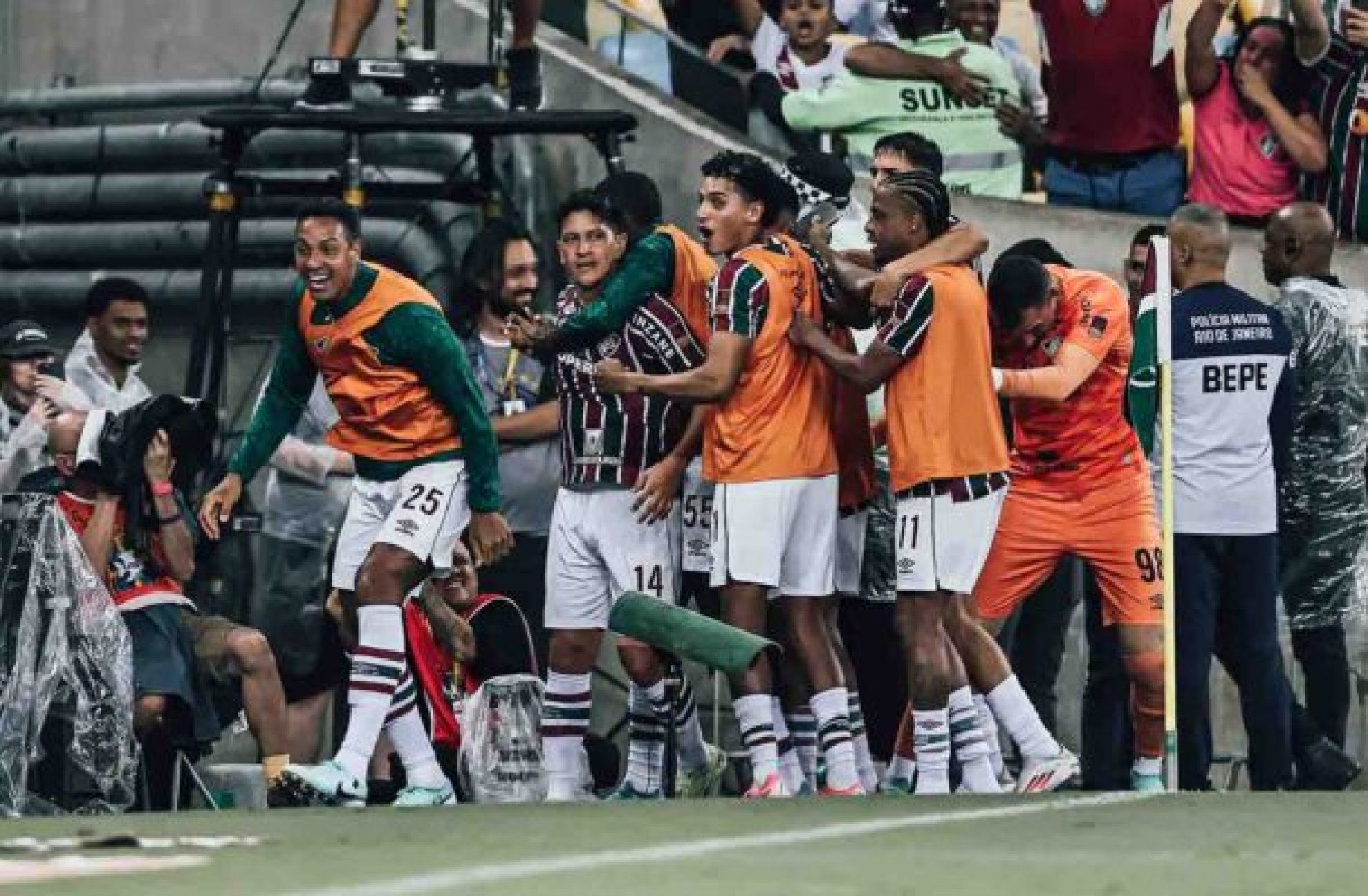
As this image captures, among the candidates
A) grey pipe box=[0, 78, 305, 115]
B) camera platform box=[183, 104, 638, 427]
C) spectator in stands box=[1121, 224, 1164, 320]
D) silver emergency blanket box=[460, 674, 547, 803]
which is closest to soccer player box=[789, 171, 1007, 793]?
spectator in stands box=[1121, 224, 1164, 320]

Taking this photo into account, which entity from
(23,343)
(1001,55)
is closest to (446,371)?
(23,343)

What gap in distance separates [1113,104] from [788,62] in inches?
61.2

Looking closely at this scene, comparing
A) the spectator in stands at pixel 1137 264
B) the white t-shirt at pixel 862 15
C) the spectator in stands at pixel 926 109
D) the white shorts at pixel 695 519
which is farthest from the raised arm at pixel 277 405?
the white t-shirt at pixel 862 15

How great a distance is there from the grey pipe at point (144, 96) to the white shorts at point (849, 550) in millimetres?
4975

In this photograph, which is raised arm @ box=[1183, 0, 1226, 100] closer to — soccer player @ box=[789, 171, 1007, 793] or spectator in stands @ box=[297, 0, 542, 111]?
spectator in stands @ box=[297, 0, 542, 111]

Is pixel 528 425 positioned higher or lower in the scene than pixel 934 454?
higher

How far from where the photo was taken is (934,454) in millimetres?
12688

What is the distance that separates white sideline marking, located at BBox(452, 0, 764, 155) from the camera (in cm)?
1703

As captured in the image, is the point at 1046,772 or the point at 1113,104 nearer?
the point at 1046,772

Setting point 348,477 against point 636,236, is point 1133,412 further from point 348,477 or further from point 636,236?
point 348,477

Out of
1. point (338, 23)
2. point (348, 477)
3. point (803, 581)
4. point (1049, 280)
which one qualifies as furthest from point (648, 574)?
point (338, 23)

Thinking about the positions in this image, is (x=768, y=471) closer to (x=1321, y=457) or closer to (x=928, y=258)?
(x=928, y=258)

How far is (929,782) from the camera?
503 inches

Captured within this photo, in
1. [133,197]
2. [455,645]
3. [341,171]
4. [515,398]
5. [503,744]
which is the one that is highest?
[133,197]
